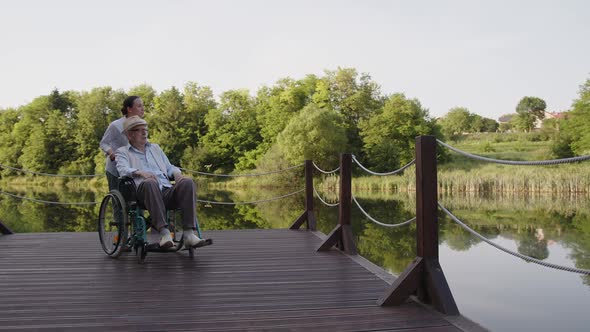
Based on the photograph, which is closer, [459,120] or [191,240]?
[191,240]

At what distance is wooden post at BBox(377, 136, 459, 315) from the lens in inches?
105

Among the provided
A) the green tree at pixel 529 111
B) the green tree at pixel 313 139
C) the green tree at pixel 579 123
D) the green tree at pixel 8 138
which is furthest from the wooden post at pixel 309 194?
the green tree at pixel 529 111

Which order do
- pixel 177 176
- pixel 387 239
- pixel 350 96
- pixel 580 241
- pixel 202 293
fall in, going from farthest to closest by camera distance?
pixel 350 96 → pixel 387 239 → pixel 580 241 → pixel 177 176 → pixel 202 293

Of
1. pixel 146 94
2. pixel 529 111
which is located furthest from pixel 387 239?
pixel 529 111

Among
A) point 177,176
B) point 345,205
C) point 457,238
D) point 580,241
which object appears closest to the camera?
point 177,176

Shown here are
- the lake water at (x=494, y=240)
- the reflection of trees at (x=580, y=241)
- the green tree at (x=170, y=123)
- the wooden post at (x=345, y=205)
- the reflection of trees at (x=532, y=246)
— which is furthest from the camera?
the green tree at (x=170, y=123)

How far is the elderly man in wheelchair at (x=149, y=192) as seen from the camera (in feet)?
12.6

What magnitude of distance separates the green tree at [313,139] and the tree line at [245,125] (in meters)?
0.06

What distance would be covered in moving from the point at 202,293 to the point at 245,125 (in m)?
36.4

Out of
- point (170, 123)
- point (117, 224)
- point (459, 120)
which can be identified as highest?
point (459, 120)

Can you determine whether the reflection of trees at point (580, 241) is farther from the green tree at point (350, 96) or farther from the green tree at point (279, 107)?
the green tree at point (279, 107)

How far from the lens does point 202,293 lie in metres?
2.98

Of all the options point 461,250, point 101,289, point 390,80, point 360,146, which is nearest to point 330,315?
point 101,289

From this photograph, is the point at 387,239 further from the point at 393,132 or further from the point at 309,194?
the point at 393,132
